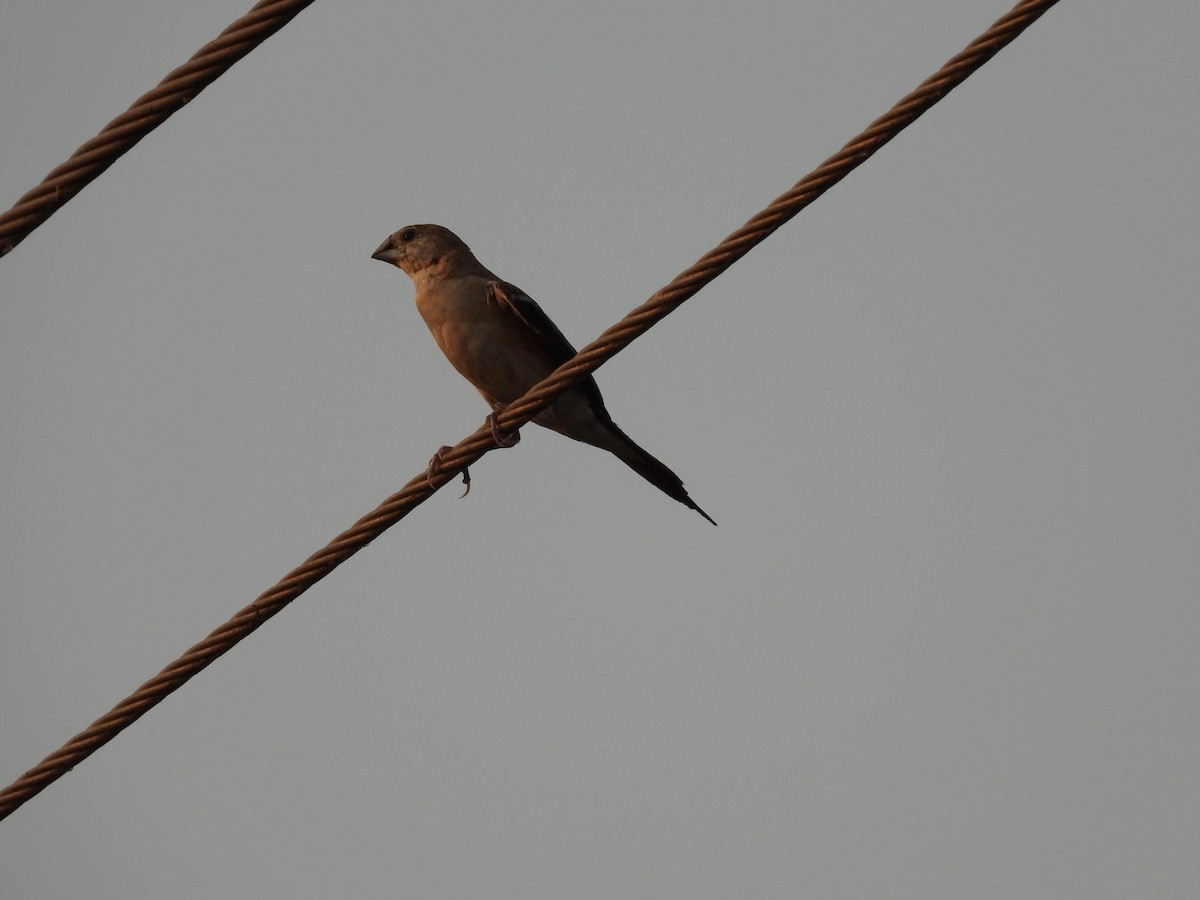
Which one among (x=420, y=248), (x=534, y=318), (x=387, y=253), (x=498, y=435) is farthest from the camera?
(x=387, y=253)

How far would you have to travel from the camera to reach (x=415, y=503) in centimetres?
415

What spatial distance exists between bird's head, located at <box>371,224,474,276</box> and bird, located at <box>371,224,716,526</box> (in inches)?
7.8

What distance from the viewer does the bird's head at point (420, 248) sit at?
7.23 m

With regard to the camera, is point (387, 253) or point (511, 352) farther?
point (387, 253)

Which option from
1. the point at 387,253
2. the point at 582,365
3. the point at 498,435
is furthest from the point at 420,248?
the point at 582,365

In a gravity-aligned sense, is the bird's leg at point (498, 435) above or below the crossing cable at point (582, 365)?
above

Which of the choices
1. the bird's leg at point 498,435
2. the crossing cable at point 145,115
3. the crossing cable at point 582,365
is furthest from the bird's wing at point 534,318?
the crossing cable at point 145,115

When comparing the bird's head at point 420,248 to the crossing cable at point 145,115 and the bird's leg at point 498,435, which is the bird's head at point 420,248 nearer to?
the bird's leg at point 498,435

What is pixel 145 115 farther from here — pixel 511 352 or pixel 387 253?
pixel 387 253

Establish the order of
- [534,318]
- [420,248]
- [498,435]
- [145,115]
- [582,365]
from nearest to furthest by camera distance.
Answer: [145,115] < [582,365] < [498,435] < [534,318] < [420,248]

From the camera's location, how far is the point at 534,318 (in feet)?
22.0

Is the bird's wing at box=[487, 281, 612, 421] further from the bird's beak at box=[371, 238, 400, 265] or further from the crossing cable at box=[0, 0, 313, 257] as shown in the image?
the crossing cable at box=[0, 0, 313, 257]

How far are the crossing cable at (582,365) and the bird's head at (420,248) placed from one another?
3153 millimetres

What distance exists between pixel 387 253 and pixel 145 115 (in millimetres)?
4781
